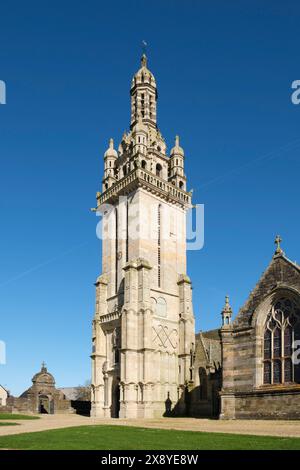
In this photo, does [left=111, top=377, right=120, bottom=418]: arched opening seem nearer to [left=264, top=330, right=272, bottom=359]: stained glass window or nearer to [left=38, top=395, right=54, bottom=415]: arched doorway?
[left=38, top=395, right=54, bottom=415]: arched doorway

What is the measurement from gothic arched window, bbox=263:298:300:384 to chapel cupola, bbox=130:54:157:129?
4429 cm

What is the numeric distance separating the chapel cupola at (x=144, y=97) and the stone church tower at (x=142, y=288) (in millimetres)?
4016

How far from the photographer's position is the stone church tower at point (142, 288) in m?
53.2

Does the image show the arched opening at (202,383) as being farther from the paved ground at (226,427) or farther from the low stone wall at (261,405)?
the low stone wall at (261,405)

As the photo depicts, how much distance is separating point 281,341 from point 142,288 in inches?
927

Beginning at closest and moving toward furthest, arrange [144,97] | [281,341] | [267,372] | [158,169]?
[281,341], [267,372], [158,169], [144,97]

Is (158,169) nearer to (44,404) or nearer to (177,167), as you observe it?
(177,167)

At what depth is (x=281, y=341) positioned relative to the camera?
112 feet

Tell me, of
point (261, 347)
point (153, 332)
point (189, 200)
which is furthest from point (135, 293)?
point (261, 347)

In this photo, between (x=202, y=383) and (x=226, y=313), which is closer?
(x=226, y=313)

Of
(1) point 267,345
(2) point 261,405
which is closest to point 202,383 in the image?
(1) point 267,345

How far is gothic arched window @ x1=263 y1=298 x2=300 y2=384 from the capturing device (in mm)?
33219

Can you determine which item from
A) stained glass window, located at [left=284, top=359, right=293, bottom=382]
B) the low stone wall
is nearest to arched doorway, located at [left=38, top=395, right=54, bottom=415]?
the low stone wall
